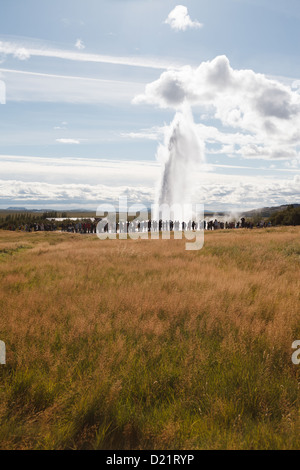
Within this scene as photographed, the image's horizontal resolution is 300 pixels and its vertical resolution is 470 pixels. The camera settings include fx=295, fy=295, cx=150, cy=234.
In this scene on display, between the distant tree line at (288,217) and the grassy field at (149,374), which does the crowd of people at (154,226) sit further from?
the grassy field at (149,374)

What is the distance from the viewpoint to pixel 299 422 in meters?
3.15

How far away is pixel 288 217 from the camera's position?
7662 cm

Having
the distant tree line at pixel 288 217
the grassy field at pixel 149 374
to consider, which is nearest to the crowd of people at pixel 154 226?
the distant tree line at pixel 288 217

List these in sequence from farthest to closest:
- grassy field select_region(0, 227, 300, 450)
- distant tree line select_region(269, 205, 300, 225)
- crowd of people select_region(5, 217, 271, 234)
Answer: distant tree line select_region(269, 205, 300, 225) < crowd of people select_region(5, 217, 271, 234) < grassy field select_region(0, 227, 300, 450)

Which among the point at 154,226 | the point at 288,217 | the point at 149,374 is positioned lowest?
the point at 149,374

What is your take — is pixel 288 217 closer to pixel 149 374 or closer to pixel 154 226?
pixel 154 226

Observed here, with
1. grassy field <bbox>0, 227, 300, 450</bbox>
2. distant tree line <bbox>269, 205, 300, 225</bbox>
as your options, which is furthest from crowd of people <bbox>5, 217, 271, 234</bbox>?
grassy field <bbox>0, 227, 300, 450</bbox>

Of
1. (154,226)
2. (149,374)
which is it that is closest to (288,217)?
(154,226)

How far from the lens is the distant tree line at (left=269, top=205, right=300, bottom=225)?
73.6 meters

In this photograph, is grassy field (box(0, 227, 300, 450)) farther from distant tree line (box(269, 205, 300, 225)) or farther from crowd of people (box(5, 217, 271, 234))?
distant tree line (box(269, 205, 300, 225))
